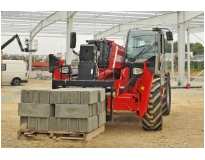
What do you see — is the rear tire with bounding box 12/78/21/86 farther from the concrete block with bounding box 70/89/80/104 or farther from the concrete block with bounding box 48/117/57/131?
the concrete block with bounding box 70/89/80/104

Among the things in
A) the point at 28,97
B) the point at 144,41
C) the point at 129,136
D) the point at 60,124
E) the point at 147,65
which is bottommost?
the point at 129,136

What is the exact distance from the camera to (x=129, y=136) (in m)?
7.83

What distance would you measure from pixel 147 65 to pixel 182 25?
16.5m

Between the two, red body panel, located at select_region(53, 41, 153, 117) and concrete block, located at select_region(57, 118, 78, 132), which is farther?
red body panel, located at select_region(53, 41, 153, 117)

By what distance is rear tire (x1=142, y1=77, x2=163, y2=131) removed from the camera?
796cm

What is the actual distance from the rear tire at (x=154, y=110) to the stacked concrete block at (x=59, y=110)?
6.64 feet

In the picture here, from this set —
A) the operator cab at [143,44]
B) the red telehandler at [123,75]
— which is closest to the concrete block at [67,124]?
the red telehandler at [123,75]

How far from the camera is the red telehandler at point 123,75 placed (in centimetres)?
783

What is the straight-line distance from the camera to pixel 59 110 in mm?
6164

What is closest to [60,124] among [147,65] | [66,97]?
[66,97]

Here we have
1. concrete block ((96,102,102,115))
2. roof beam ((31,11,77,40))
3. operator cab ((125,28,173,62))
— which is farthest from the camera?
roof beam ((31,11,77,40))

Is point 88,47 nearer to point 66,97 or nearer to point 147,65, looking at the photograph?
point 147,65

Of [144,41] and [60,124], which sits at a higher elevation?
[144,41]

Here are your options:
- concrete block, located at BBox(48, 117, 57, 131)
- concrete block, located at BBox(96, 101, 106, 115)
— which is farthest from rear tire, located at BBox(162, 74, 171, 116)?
concrete block, located at BBox(48, 117, 57, 131)
